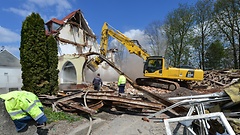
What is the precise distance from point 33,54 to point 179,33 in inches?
1029

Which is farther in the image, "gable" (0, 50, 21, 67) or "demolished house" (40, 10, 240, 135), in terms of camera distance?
"gable" (0, 50, 21, 67)

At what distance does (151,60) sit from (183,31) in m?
17.2

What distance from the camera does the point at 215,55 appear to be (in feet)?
109

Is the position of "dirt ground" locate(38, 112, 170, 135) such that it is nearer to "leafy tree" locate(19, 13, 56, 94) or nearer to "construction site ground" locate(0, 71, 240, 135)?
"construction site ground" locate(0, 71, 240, 135)

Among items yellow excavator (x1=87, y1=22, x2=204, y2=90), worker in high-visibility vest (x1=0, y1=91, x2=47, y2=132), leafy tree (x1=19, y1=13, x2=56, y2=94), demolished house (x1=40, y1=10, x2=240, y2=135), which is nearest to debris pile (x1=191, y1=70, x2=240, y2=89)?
demolished house (x1=40, y1=10, x2=240, y2=135)

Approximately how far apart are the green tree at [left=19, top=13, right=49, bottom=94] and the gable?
10301 mm

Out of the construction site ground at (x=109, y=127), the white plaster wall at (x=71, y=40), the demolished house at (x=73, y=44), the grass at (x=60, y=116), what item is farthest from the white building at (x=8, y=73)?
the construction site ground at (x=109, y=127)

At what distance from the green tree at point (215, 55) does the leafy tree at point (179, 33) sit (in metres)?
4.44

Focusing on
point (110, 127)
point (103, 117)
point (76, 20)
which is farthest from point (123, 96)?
point (76, 20)

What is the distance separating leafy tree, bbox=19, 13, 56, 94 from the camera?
9.25 m

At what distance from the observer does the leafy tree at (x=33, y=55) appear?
9.25m

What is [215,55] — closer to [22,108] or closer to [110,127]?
[110,127]

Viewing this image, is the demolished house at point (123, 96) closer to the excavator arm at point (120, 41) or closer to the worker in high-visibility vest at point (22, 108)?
the excavator arm at point (120, 41)

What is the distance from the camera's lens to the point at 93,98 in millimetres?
7715
